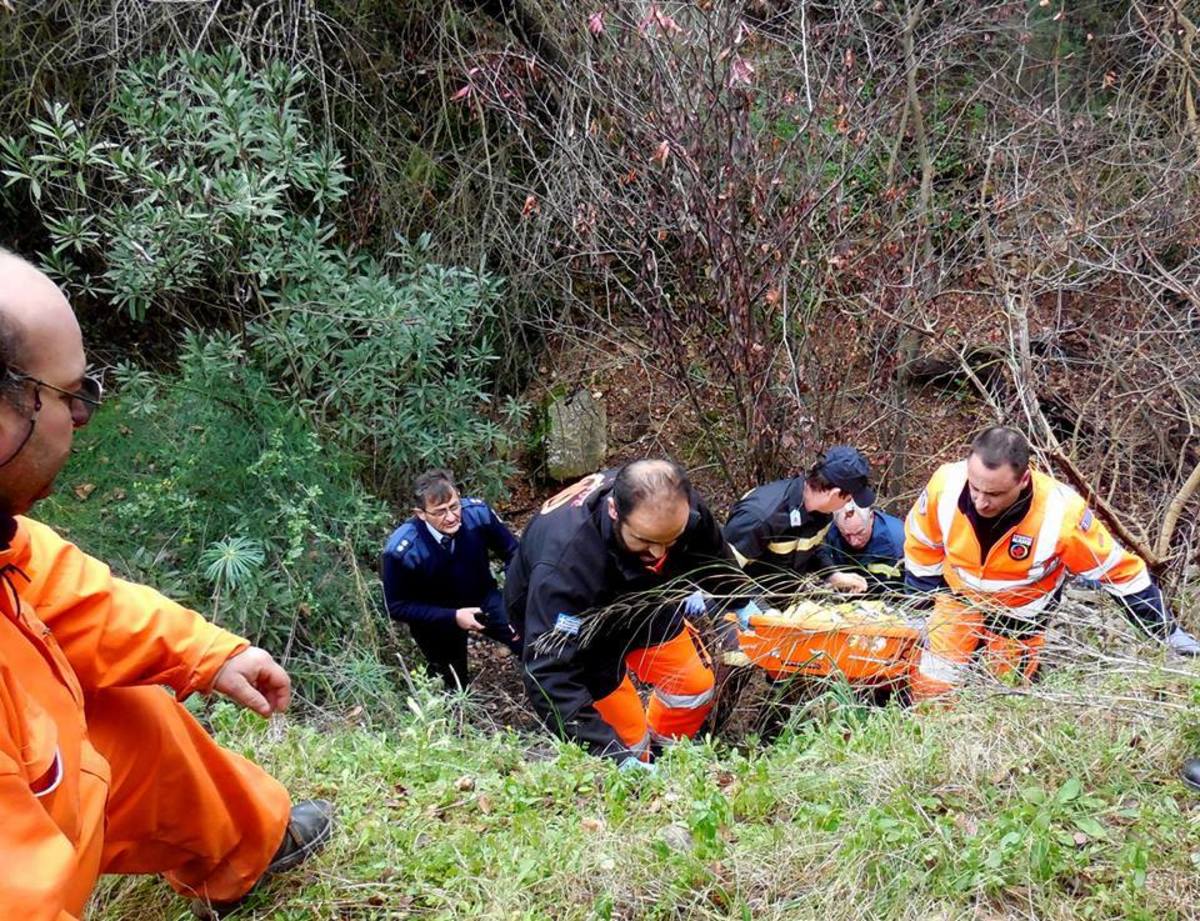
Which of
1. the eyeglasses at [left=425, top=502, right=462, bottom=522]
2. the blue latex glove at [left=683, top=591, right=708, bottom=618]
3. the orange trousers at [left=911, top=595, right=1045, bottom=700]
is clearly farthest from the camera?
the eyeglasses at [left=425, top=502, right=462, bottom=522]

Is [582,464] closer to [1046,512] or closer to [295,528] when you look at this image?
[295,528]

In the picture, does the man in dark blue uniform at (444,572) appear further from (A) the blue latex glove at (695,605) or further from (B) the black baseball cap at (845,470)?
(B) the black baseball cap at (845,470)

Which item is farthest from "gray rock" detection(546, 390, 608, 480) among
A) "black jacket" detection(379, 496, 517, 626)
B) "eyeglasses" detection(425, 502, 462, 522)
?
"eyeglasses" detection(425, 502, 462, 522)

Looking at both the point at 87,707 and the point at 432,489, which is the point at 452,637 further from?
the point at 87,707

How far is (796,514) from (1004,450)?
108cm

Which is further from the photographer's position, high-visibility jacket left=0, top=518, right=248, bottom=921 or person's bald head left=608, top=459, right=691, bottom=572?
person's bald head left=608, top=459, right=691, bottom=572

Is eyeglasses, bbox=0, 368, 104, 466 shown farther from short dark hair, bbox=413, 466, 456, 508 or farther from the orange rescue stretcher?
short dark hair, bbox=413, 466, 456, 508

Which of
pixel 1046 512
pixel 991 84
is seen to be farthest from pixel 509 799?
→ pixel 991 84

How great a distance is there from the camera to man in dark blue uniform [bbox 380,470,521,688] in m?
4.77

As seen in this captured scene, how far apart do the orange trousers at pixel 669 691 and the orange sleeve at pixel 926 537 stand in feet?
3.37

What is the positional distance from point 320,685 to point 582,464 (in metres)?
3.24

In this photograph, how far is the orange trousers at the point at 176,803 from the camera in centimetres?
209

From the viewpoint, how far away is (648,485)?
3.45 metres

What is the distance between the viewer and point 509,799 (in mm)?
2773
